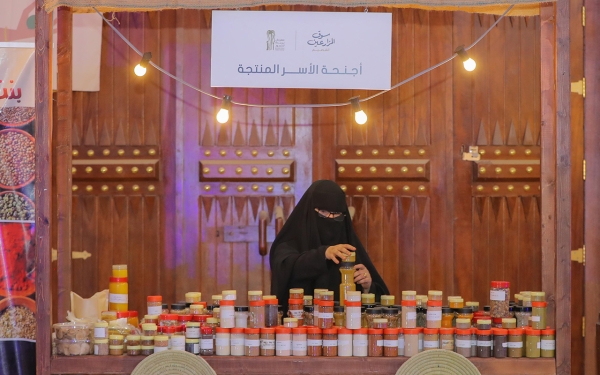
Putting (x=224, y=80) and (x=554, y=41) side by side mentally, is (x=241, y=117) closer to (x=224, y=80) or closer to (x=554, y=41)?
(x=224, y=80)

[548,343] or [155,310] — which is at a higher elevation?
[155,310]

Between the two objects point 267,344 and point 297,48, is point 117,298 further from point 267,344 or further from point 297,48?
point 297,48

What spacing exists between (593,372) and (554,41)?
2177mm

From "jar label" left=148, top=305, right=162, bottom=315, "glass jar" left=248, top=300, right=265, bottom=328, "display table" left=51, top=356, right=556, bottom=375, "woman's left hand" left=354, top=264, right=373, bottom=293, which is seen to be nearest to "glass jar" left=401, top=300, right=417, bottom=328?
"display table" left=51, top=356, right=556, bottom=375

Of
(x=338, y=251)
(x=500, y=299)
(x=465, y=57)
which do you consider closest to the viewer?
(x=500, y=299)

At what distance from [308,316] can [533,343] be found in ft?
3.25

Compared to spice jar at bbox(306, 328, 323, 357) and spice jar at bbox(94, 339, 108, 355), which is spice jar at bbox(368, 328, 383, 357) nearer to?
spice jar at bbox(306, 328, 323, 357)

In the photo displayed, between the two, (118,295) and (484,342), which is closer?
(484,342)

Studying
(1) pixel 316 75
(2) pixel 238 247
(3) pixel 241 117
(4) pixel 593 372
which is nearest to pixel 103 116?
(3) pixel 241 117

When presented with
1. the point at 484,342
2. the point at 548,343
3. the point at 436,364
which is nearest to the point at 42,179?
the point at 436,364

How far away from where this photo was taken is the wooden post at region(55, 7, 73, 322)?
12.7 ft

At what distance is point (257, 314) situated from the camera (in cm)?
357

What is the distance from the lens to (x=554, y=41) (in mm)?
3666

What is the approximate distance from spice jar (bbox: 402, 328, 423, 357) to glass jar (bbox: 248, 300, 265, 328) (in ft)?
2.05
